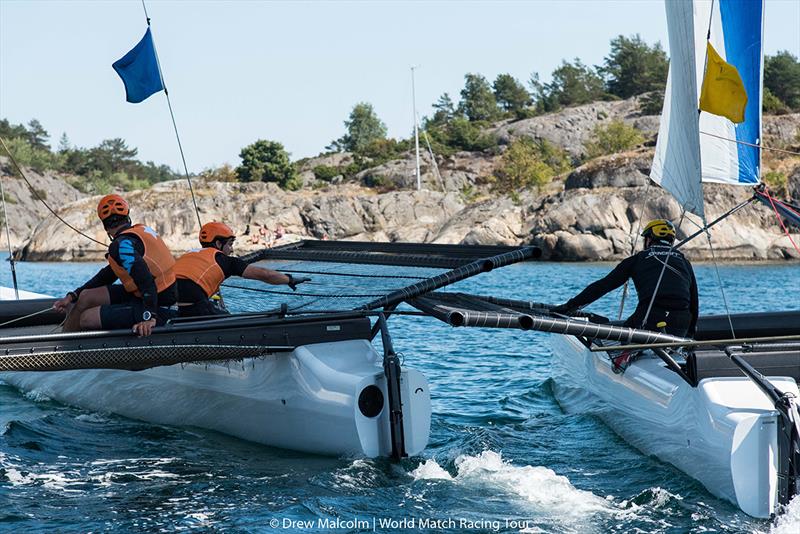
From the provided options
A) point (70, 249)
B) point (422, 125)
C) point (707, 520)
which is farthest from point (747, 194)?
point (422, 125)

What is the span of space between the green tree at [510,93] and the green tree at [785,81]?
88.9ft

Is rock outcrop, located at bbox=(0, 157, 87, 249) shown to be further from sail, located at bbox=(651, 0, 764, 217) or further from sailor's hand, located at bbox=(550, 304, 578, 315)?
sailor's hand, located at bbox=(550, 304, 578, 315)

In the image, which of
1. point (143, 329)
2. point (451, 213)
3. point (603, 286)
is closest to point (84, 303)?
point (143, 329)

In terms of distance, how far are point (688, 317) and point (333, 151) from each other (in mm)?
80600

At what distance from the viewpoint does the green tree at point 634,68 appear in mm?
81188

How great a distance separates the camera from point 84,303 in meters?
7.06

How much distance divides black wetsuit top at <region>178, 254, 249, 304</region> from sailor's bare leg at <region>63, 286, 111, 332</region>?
0.56 meters

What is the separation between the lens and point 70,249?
160 feet

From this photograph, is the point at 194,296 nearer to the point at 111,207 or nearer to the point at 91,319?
the point at 91,319

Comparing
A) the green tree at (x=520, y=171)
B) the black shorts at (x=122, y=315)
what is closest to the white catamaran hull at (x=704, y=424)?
the black shorts at (x=122, y=315)

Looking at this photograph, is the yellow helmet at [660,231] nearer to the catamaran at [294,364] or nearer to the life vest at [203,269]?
the catamaran at [294,364]

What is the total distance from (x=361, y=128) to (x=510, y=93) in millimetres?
14275

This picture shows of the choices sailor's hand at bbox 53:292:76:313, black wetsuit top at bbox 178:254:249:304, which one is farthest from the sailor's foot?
sailor's hand at bbox 53:292:76:313

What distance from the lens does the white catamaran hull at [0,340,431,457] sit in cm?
602
